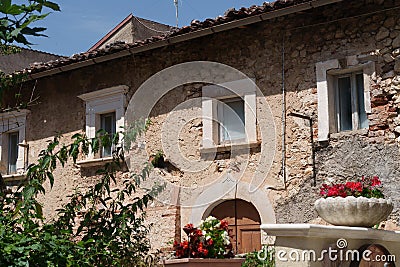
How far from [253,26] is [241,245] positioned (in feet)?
11.8

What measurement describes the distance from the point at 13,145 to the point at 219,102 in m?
5.82

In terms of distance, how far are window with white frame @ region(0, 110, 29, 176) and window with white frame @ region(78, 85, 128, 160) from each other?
187 centimetres

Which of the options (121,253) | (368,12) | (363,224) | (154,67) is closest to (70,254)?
(121,253)

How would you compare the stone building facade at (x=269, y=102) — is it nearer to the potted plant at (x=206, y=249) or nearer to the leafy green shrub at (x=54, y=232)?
the potted plant at (x=206, y=249)

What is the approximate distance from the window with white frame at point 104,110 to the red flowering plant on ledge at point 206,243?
19.1ft

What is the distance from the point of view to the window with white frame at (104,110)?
40.2 feet

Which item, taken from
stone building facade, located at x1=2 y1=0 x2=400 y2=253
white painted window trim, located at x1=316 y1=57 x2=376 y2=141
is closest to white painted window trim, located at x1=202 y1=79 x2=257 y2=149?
stone building facade, located at x1=2 y1=0 x2=400 y2=253

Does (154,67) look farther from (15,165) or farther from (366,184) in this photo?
(366,184)

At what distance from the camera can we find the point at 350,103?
9656 mm

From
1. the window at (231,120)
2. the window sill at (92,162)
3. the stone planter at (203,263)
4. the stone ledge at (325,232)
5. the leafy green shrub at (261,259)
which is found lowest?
the leafy green shrub at (261,259)

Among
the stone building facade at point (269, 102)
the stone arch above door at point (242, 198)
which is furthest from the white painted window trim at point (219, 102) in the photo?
the stone arch above door at point (242, 198)

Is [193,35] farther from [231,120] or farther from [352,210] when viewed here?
[352,210]

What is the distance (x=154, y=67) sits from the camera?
11836 millimetres

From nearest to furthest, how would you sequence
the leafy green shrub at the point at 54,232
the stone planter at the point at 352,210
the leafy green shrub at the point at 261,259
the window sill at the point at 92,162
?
the leafy green shrub at the point at 54,232 → the stone planter at the point at 352,210 → the leafy green shrub at the point at 261,259 → the window sill at the point at 92,162
